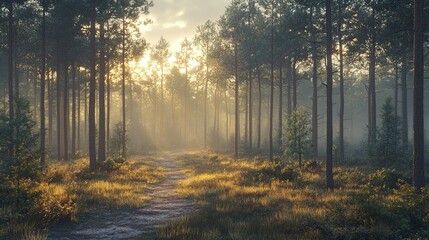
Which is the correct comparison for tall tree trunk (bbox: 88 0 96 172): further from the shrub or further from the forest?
the shrub

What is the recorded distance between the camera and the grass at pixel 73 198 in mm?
7759

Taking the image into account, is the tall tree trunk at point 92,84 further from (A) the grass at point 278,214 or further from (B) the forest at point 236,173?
(A) the grass at point 278,214

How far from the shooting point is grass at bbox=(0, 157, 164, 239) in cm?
776

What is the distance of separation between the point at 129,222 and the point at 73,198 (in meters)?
2.63

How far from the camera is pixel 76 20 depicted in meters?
25.2

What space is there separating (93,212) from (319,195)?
810 cm

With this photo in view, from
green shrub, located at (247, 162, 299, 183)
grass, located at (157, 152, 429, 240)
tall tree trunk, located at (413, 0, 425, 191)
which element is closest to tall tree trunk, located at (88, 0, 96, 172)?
grass, located at (157, 152, 429, 240)

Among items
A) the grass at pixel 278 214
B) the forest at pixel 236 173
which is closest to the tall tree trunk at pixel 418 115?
the forest at pixel 236 173

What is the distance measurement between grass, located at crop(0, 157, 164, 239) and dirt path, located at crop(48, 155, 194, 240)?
1.32 feet

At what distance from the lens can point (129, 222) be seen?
9.23 meters

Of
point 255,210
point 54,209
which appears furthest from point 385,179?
point 54,209

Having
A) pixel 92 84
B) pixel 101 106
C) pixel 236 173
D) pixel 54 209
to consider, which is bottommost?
pixel 236 173

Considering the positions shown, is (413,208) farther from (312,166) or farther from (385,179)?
(312,166)

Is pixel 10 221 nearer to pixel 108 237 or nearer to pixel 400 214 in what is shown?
pixel 108 237
